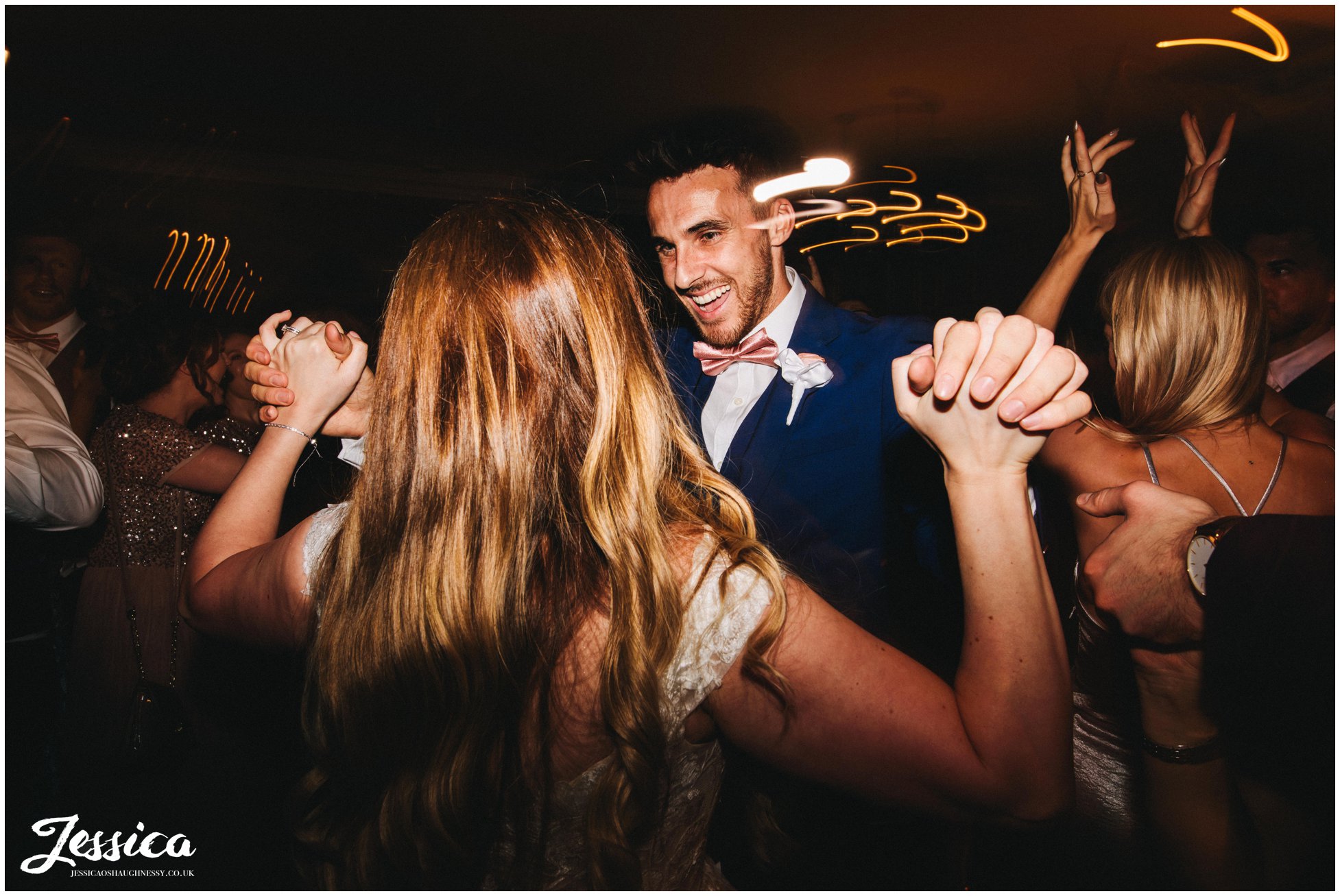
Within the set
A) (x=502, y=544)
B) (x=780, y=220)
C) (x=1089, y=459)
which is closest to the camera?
(x=502, y=544)

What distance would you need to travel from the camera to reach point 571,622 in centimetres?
67

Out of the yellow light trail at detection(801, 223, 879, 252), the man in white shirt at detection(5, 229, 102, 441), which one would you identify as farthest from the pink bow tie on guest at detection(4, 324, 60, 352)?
the yellow light trail at detection(801, 223, 879, 252)

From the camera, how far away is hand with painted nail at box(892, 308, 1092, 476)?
50cm

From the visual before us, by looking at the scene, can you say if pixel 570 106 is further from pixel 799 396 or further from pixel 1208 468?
pixel 1208 468

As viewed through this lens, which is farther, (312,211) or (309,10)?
(312,211)

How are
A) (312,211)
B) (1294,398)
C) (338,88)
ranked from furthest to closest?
(312,211) → (338,88) → (1294,398)

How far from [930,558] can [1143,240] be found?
2.02 ft

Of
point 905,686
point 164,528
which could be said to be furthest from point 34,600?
point 905,686

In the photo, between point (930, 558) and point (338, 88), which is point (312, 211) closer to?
point (338, 88)

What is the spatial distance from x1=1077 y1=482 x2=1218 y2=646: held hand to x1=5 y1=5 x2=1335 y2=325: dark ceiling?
42 centimetres

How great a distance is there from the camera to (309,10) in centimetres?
111

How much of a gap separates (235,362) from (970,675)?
1.51 m

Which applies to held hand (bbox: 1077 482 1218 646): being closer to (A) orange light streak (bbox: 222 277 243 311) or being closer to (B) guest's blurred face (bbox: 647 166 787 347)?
(B) guest's blurred face (bbox: 647 166 787 347)

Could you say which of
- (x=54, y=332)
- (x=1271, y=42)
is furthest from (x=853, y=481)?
(x=54, y=332)
